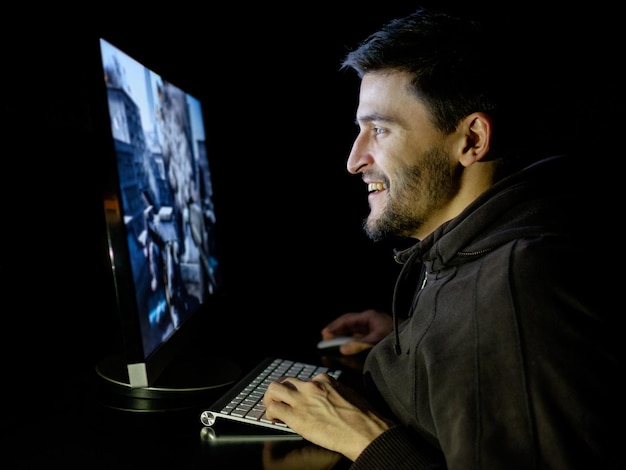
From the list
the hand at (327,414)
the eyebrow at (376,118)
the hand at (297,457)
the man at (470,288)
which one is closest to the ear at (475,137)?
the man at (470,288)

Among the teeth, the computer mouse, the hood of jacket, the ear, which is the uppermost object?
the ear

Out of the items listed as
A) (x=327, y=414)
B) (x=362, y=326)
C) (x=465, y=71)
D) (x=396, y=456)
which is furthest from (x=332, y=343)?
(x=465, y=71)

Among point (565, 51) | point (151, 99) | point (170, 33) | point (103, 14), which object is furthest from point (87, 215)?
point (565, 51)

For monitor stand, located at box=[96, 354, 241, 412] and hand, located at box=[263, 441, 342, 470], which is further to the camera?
monitor stand, located at box=[96, 354, 241, 412]

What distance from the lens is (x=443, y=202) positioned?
1.25m

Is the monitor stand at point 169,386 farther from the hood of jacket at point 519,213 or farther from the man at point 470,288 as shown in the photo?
the hood of jacket at point 519,213

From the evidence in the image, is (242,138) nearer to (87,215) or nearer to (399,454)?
Answer: (87,215)

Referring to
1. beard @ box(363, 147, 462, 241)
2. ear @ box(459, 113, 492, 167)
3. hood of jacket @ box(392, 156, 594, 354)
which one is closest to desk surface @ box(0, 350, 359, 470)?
hood of jacket @ box(392, 156, 594, 354)

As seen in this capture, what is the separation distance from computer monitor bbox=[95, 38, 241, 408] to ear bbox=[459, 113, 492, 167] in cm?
66

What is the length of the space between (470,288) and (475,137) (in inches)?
16.7

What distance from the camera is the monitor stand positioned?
1.12 metres

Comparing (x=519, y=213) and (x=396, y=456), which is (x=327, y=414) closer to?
(x=396, y=456)

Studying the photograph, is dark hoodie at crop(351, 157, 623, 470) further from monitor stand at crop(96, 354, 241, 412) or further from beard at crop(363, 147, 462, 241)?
monitor stand at crop(96, 354, 241, 412)

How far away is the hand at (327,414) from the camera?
0.94 meters
